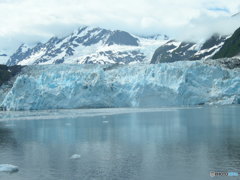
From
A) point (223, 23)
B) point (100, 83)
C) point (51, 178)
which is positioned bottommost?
point (51, 178)

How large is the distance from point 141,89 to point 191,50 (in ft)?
300

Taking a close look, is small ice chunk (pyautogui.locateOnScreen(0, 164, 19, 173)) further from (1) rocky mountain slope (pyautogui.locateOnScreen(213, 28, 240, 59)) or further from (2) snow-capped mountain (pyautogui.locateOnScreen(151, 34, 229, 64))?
(2) snow-capped mountain (pyautogui.locateOnScreen(151, 34, 229, 64))

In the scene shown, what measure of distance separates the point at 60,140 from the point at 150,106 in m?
33.3

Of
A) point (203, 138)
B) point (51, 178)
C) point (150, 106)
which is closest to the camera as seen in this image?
point (51, 178)

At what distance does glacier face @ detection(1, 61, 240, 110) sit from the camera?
53312mm

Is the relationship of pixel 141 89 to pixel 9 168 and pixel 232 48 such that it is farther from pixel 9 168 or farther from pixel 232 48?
pixel 232 48

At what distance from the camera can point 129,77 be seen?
58438 millimetres

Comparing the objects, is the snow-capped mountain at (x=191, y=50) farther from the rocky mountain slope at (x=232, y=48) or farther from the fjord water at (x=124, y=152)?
the fjord water at (x=124, y=152)

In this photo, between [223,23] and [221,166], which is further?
[223,23]

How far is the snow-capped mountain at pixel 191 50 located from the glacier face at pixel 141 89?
65982 mm

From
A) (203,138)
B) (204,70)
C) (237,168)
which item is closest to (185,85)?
(204,70)

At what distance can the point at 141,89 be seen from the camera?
54562 mm

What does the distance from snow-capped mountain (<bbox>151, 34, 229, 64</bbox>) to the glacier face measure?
6598cm

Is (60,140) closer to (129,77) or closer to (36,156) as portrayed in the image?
(36,156)
